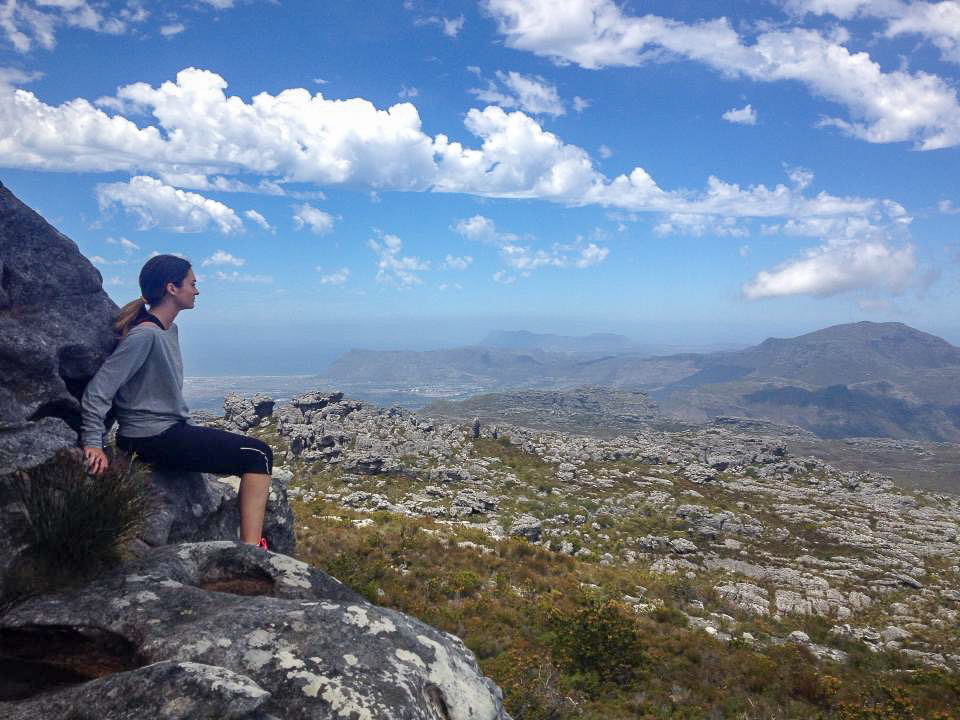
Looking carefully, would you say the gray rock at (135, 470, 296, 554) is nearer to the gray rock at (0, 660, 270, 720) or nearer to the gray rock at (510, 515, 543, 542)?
the gray rock at (0, 660, 270, 720)

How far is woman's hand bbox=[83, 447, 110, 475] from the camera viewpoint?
567 cm

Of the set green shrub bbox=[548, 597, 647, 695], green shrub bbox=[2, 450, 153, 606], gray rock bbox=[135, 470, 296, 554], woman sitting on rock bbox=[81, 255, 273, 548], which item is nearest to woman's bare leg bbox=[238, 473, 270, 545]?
woman sitting on rock bbox=[81, 255, 273, 548]

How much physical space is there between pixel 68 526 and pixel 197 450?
251 centimetres

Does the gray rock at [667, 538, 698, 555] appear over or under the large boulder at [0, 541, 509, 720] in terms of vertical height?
under

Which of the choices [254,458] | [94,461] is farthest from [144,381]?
[254,458]

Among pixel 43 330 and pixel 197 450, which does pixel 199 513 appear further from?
pixel 43 330

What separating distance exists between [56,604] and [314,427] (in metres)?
47.0

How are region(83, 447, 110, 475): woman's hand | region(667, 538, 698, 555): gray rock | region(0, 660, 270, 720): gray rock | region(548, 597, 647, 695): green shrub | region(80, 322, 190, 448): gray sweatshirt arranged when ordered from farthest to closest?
region(667, 538, 698, 555): gray rock, region(548, 597, 647, 695): green shrub, region(80, 322, 190, 448): gray sweatshirt, region(83, 447, 110, 475): woman's hand, region(0, 660, 270, 720): gray rock

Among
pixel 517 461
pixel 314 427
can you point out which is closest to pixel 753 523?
pixel 517 461

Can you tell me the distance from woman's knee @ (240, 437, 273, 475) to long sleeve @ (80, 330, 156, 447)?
5.76ft

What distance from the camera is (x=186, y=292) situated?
765 cm

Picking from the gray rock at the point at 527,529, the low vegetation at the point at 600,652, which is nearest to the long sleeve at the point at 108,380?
the low vegetation at the point at 600,652

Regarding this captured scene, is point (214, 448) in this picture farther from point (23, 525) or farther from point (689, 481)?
point (689, 481)

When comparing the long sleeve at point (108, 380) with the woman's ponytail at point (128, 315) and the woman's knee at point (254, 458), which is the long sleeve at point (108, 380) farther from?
the woman's knee at point (254, 458)
